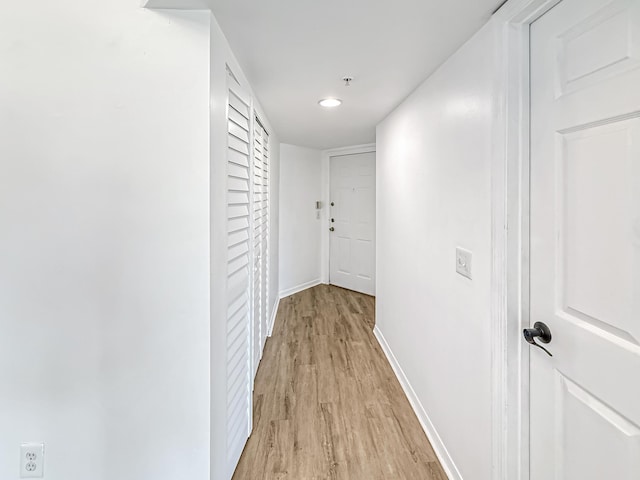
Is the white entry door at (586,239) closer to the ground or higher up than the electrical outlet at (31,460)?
higher up

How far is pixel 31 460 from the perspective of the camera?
4.00 feet

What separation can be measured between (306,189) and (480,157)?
3.66 m

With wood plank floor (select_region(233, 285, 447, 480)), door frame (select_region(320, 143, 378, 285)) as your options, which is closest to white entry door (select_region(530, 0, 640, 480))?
wood plank floor (select_region(233, 285, 447, 480))

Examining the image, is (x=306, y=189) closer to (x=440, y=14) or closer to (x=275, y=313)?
(x=275, y=313)

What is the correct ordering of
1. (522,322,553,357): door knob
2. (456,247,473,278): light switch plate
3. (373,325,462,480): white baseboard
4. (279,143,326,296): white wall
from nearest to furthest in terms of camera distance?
(522,322,553,357): door knob, (456,247,473,278): light switch plate, (373,325,462,480): white baseboard, (279,143,326,296): white wall

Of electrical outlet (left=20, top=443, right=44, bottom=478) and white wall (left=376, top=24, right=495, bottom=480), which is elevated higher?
white wall (left=376, top=24, right=495, bottom=480)

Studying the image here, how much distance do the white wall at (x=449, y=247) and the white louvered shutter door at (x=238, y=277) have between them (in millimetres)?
1038

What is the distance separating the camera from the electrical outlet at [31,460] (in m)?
1.22

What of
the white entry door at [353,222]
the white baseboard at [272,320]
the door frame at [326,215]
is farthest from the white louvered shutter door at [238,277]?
the door frame at [326,215]

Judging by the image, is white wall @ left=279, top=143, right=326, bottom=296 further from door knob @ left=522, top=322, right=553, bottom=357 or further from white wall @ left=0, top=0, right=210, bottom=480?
door knob @ left=522, top=322, right=553, bottom=357

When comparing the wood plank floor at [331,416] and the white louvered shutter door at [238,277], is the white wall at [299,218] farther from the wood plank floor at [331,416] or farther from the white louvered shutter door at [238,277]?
the white louvered shutter door at [238,277]

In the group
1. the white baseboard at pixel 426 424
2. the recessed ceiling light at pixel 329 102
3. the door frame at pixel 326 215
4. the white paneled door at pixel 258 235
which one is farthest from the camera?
the door frame at pixel 326 215

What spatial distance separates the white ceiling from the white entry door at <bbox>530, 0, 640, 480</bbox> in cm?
38

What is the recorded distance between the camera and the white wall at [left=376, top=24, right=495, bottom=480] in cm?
133
